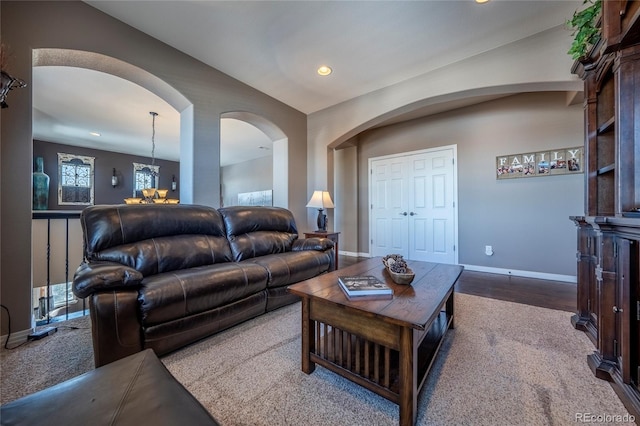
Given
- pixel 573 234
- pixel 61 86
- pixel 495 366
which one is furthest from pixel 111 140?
pixel 573 234

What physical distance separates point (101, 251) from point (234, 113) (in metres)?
2.42

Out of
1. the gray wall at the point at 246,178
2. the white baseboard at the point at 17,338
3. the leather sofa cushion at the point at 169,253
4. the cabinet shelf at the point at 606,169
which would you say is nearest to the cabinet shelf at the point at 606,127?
the cabinet shelf at the point at 606,169

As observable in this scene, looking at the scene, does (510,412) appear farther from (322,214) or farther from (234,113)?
(234,113)

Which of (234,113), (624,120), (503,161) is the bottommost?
(624,120)

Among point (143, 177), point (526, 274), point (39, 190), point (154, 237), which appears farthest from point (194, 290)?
point (143, 177)

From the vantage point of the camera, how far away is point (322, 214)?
404 cm

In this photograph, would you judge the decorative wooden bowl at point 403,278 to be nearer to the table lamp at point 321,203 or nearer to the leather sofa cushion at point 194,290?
the leather sofa cushion at point 194,290

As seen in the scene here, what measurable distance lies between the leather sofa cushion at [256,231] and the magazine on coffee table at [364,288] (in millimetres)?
1427

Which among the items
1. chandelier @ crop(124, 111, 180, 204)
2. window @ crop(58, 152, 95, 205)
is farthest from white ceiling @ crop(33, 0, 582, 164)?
window @ crop(58, 152, 95, 205)

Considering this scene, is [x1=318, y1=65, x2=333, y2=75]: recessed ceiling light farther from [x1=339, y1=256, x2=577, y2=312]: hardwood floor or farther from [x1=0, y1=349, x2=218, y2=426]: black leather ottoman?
[x1=0, y1=349, x2=218, y2=426]: black leather ottoman

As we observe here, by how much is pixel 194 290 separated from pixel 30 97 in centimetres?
202

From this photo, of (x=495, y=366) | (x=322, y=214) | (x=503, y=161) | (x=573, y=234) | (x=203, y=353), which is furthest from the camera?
(x=322, y=214)

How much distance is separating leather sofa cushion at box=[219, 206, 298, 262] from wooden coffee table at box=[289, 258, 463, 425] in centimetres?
126

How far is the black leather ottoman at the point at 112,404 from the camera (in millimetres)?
593
